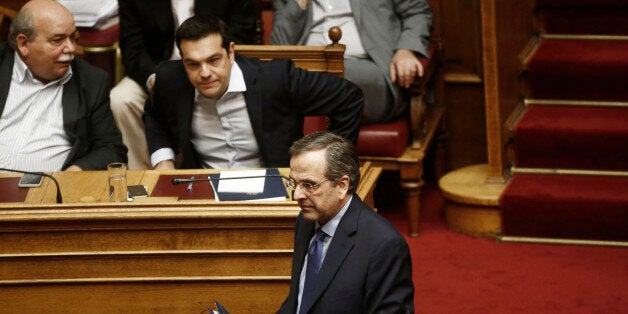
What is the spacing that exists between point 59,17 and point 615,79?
7.54 ft

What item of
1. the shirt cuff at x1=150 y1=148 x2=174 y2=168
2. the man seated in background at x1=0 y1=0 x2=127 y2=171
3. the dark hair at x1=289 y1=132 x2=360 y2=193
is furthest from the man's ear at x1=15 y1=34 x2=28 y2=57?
the dark hair at x1=289 y1=132 x2=360 y2=193

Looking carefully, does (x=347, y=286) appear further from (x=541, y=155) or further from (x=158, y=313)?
(x=541, y=155)

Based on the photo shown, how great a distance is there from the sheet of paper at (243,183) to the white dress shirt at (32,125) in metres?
0.98

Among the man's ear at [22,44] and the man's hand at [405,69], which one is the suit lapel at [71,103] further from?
the man's hand at [405,69]

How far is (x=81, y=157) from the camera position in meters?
3.87

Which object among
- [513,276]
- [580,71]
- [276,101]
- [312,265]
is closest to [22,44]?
[276,101]

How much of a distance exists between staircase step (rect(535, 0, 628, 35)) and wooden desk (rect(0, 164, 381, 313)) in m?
2.10

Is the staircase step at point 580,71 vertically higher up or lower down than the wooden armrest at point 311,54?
lower down

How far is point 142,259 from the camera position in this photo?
2891 millimetres

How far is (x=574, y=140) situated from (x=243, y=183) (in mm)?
1750

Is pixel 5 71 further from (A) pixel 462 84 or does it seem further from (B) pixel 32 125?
(A) pixel 462 84

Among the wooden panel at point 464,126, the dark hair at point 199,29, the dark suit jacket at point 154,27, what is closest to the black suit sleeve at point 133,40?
the dark suit jacket at point 154,27

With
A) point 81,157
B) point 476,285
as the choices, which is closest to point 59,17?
point 81,157

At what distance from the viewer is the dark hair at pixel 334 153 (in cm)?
234
